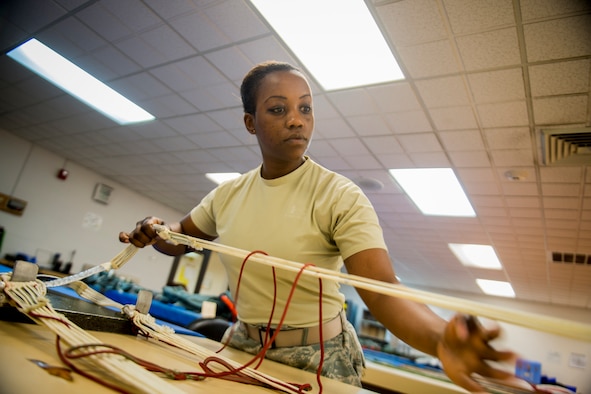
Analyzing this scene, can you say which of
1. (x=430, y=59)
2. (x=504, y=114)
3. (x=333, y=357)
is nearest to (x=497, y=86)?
(x=504, y=114)

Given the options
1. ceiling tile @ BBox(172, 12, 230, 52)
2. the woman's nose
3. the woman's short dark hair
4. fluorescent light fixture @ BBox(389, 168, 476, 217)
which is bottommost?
the woman's nose

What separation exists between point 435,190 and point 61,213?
892 cm

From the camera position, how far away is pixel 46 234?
8.42 meters

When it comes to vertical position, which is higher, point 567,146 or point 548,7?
point 548,7

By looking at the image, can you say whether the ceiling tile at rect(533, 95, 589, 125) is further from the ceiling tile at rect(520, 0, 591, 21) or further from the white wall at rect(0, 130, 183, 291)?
the white wall at rect(0, 130, 183, 291)

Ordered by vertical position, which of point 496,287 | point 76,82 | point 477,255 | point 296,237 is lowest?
point 296,237

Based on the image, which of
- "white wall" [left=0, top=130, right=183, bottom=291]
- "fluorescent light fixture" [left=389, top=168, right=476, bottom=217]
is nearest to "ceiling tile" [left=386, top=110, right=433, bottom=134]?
"fluorescent light fixture" [left=389, top=168, right=476, bottom=217]

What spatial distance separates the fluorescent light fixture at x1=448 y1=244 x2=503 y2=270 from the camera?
7420 millimetres

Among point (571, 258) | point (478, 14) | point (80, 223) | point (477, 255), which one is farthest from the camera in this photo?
point (80, 223)

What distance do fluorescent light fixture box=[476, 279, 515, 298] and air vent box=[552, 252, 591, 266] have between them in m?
2.92

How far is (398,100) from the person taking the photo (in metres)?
3.69

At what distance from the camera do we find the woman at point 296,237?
853mm

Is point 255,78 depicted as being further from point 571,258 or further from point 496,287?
point 496,287

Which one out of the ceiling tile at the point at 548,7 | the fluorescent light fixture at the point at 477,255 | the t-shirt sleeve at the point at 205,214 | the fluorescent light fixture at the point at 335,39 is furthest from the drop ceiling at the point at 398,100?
the t-shirt sleeve at the point at 205,214
